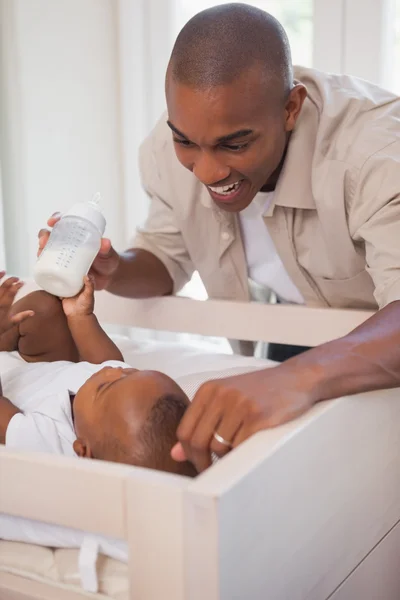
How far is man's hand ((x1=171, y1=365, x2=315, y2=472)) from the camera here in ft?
2.59

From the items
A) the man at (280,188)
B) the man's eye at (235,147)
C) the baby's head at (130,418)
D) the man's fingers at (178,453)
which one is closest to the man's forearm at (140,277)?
the man at (280,188)

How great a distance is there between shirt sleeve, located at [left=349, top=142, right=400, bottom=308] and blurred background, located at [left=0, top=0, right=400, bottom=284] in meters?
0.83

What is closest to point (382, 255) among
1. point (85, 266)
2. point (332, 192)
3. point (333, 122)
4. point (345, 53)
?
point (332, 192)

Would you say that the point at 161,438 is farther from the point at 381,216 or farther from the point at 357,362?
the point at 381,216

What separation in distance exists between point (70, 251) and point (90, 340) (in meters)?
0.19

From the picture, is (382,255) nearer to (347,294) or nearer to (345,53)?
(347,294)

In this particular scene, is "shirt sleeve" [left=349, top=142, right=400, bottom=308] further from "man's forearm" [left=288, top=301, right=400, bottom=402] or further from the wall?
the wall

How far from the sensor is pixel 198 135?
1162 mm

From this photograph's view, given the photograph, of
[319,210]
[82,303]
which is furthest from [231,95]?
[82,303]

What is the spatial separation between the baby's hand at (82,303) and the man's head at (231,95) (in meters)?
0.25

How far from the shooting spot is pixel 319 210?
130 centimetres

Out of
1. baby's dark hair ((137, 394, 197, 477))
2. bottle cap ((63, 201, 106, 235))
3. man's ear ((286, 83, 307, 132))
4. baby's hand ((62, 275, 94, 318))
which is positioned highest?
man's ear ((286, 83, 307, 132))

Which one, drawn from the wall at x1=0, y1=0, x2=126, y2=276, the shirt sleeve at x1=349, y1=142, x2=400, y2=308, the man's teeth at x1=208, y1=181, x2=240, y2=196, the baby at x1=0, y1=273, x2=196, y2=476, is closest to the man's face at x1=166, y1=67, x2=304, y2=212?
the man's teeth at x1=208, y1=181, x2=240, y2=196

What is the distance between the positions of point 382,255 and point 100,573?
603mm
